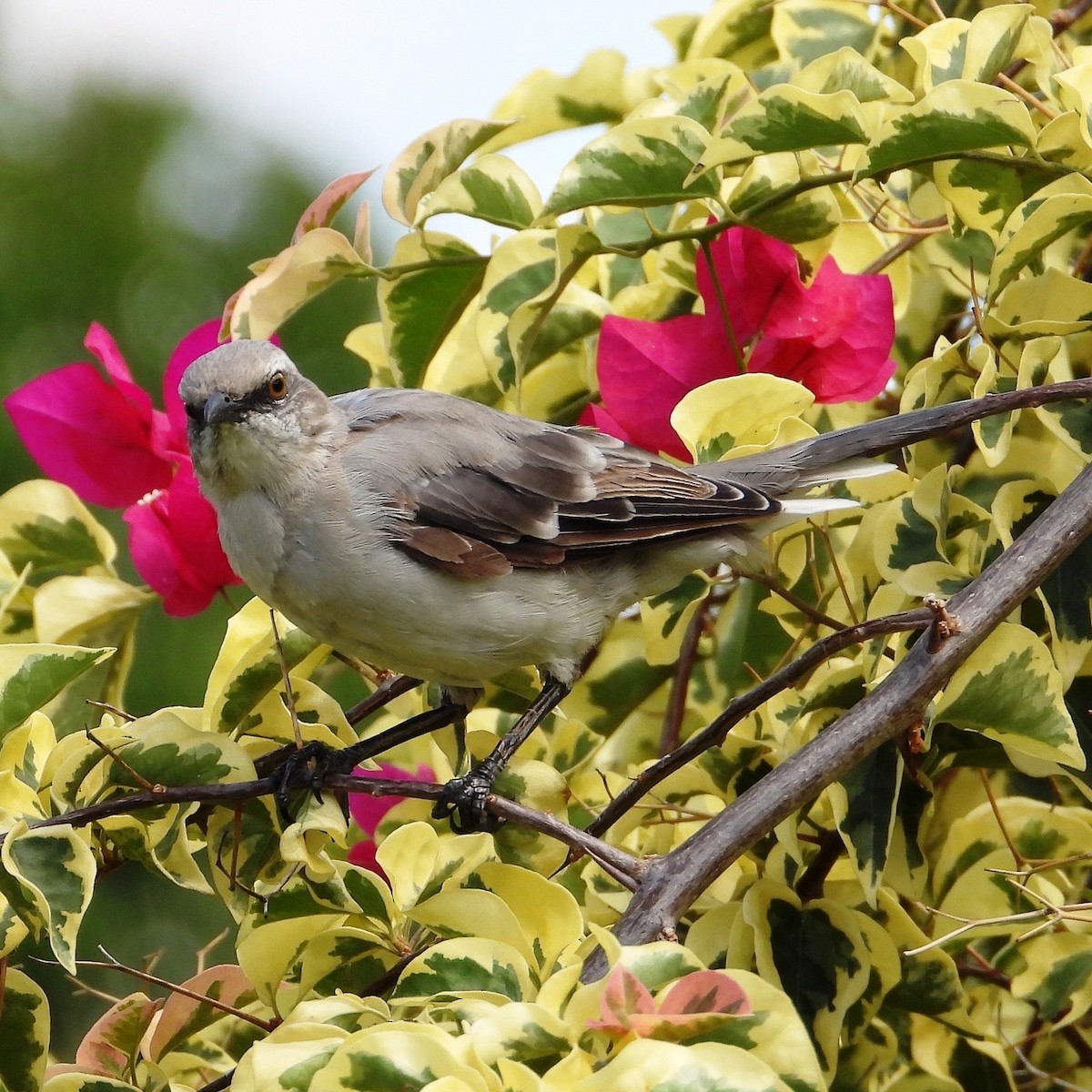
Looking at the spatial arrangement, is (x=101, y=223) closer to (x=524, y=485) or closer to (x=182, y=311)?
(x=182, y=311)

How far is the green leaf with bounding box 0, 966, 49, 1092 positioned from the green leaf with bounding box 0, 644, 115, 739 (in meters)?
0.26

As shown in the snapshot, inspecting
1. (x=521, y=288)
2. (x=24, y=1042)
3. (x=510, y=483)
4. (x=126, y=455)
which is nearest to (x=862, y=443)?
(x=521, y=288)

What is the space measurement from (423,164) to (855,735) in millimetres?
903

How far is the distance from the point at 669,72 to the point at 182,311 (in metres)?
5.32

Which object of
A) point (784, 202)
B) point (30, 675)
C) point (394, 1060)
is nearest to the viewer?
point (394, 1060)

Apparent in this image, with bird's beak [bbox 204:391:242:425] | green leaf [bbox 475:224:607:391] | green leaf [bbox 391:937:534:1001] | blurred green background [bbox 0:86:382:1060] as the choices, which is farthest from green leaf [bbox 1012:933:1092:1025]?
blurred green background [bbox 0:86:382:1060]

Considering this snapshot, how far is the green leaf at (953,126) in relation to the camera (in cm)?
134

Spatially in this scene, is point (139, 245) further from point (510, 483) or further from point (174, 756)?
point (174, 756)

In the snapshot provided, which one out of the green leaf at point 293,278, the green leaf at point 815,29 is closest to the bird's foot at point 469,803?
the green leaf at point 293,278

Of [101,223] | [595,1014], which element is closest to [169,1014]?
[595,1014]

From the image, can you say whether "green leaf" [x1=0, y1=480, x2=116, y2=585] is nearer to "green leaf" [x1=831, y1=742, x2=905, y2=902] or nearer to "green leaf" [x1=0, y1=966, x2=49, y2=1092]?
"green leaf" [x1=0, y1=966, x2=49, y2=1092]

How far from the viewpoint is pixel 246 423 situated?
183 centimetres

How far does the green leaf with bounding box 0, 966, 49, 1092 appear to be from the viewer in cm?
125

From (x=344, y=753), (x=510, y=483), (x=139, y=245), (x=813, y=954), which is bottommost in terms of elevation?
(x=139, y=245)
